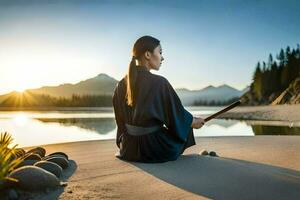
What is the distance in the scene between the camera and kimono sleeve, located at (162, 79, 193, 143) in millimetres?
5281

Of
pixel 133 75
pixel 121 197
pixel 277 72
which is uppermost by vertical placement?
pixel 277 72

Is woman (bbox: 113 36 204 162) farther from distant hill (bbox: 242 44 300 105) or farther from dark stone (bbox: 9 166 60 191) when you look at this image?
distant hill (bbox: 242 44 300 105)

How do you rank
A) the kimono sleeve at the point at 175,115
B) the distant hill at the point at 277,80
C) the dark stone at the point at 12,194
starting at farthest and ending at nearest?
the distant hill at the point at 277,80, the kimono sleeve at the point at 175,115, the dark stone at the point at 12,194

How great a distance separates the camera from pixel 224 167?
489 cm

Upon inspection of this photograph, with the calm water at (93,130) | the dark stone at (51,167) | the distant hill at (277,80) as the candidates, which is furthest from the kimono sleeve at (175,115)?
the distant hill at (277,80)

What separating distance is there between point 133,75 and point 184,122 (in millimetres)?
935

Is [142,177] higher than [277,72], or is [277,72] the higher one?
[277,72]

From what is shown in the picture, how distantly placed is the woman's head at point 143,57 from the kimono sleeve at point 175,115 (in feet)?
1.30

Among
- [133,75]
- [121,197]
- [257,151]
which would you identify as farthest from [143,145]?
[257,151]

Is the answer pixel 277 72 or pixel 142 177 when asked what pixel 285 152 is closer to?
pixel 142 177

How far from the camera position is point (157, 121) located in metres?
5.36

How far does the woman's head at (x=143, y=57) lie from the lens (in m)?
5.36

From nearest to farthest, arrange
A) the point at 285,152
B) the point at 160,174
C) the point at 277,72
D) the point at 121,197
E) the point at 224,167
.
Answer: the point at 121,197 → the point at 160,174 → the point at 224,167 → the point at 285,152 → the point at 277,72

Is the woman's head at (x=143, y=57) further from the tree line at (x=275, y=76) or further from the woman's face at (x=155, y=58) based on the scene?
the tree line at (x=275, y=76)
